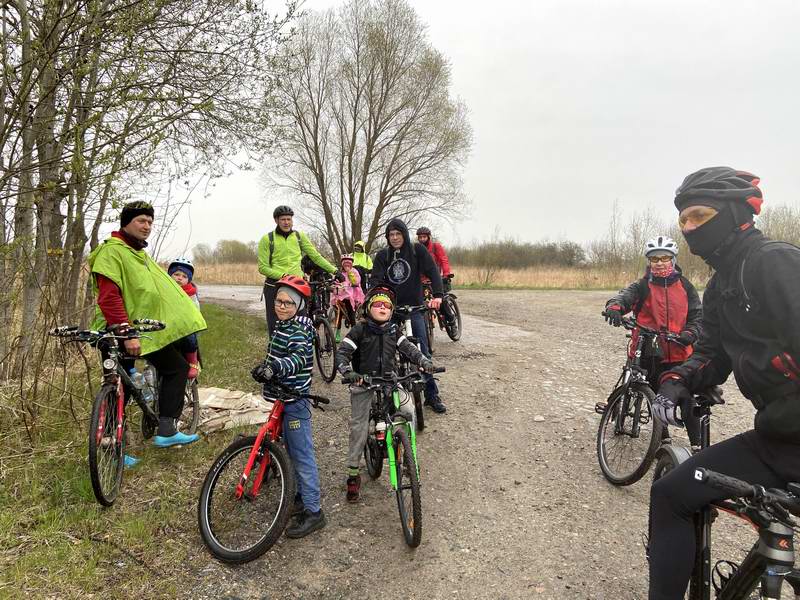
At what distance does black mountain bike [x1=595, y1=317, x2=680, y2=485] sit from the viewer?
13.1 ft

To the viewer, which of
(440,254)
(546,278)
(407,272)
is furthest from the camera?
(546,278)

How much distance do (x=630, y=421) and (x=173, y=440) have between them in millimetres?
4196

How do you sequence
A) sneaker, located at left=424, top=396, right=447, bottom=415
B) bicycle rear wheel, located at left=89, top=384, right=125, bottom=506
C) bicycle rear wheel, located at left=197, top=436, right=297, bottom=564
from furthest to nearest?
sneaker, located at left=424, top=396, right=447, bottom=415 < bicycle rear wheel, located at left=89, top=384, right=125, bottom=506 < bicycle rear wheel, located at left=197, top=436, right=297, bottom=564

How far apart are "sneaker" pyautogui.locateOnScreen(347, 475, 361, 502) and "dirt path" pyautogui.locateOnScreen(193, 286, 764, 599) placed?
77mm

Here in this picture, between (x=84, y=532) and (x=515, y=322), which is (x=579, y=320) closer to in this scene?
(x=515, y=322)

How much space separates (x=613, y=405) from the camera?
14.1ft

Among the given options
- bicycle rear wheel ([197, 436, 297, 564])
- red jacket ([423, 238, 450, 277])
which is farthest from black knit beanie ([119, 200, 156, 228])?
red jacket ([423, 238, 450, 277])

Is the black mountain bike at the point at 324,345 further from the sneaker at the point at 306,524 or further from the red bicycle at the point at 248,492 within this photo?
the sneaker at the point at 306,524

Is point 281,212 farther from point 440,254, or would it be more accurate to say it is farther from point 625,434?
point 625,434

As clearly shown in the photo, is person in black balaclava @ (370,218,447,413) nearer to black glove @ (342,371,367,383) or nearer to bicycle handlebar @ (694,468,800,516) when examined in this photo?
black glove @ (342,371,367,383)

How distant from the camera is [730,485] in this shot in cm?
169

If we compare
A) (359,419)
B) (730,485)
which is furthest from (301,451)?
(730,485)

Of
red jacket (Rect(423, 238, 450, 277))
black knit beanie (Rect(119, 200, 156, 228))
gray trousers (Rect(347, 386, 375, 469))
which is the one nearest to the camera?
black knit beanie (Rect(119, 200, 156, 228))

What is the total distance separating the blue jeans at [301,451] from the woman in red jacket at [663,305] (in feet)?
9.52
